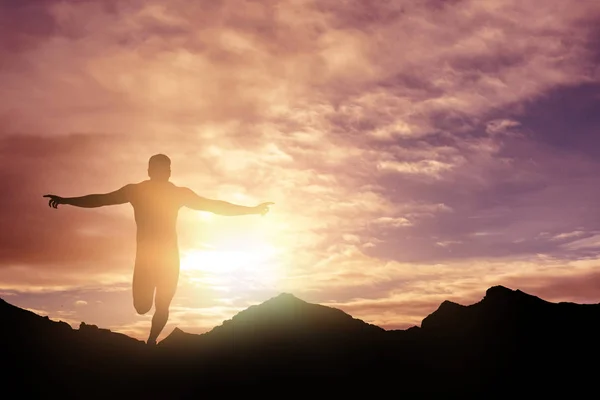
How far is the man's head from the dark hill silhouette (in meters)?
4.21

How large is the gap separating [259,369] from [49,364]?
4805 mm

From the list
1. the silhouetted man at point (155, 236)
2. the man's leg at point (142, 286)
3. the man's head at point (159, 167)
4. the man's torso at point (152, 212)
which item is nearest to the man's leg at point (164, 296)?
the silhouetted man at point (155, 236)

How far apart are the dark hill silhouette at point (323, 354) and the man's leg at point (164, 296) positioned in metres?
0.74

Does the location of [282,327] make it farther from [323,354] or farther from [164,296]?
[164,296]

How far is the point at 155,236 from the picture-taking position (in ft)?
45.4

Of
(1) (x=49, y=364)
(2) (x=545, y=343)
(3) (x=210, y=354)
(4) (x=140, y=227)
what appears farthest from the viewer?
(2) (x=545, y=343)

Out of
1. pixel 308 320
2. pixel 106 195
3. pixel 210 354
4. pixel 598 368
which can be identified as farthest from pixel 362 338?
pixel 106 195

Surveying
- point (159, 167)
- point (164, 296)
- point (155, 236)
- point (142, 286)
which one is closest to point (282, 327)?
point (164, 296)

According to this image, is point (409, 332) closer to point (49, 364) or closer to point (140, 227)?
point (140, 227)

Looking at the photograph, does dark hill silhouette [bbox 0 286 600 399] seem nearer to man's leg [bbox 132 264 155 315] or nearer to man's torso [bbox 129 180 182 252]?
man's leg [bbox 132 264 155 315]

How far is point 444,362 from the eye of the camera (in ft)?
52.5

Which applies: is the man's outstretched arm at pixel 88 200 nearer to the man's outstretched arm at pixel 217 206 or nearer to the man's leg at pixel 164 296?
the man's outstretched arm at pixel 217 206

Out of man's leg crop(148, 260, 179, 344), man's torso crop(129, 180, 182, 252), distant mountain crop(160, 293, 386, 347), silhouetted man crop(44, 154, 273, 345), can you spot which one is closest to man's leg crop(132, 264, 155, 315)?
silhouetted man crop(44, 154, 273, 345)

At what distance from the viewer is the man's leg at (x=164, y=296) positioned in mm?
13914
